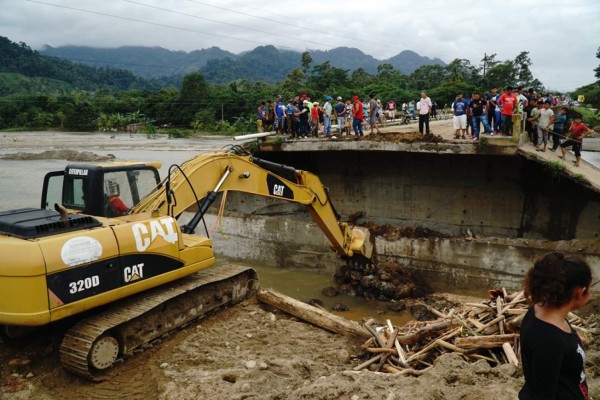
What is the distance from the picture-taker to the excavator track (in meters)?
6.02

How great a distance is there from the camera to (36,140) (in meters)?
46.8

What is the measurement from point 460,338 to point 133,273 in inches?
168

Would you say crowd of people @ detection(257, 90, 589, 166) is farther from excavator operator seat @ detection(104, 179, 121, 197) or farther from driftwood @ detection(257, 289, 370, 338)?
excavator operator seat @ detection(104, 179, 121, 197)

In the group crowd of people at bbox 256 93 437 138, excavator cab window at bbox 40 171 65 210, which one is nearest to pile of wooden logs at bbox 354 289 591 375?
excavator cab window at bbox 40 171 65 210

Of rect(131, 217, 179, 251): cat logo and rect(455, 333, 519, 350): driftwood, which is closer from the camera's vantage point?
rect(455, 333, 519, 350): driftwood

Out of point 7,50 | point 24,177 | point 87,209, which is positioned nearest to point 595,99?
point 24,177

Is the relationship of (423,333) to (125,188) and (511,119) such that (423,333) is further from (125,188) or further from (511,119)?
(511,119)

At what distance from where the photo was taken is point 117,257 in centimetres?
632

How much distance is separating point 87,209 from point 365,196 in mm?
9905

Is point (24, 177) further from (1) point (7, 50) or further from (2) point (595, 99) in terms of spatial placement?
(1) point (7, 50)

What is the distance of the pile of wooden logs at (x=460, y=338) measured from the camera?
223 inches

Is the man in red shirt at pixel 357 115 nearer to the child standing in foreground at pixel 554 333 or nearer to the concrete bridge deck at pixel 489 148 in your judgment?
the concrete bridge deck at pixel 489 148

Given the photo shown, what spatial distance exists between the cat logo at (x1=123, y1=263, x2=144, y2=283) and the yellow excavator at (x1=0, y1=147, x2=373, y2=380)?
1cm

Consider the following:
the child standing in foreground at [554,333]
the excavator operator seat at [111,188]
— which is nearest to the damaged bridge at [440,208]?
the excavator operator seat at [111,188]
